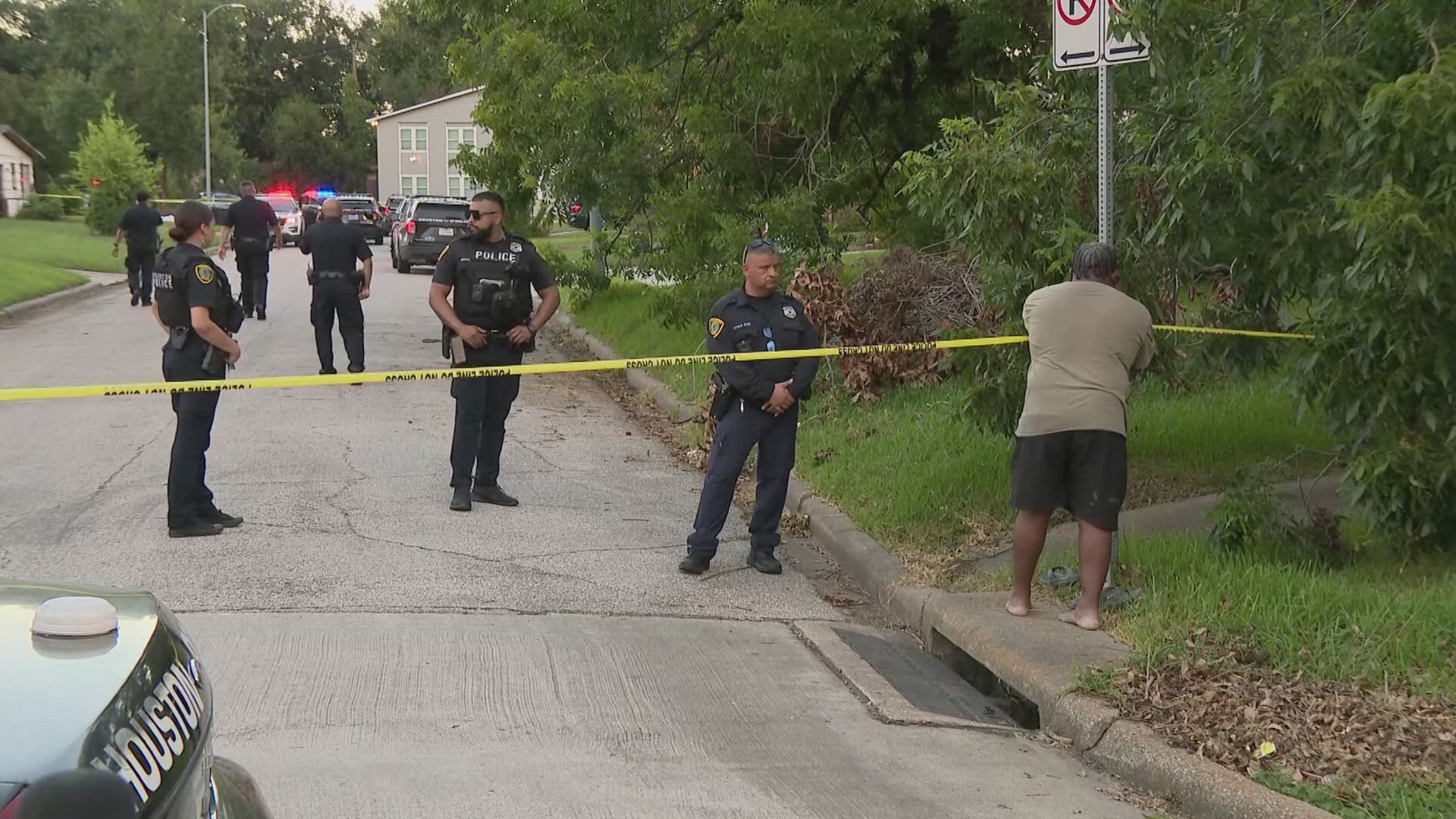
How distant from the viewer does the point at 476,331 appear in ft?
28.6

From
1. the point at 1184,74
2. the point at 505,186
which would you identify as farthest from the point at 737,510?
the point at 505,186

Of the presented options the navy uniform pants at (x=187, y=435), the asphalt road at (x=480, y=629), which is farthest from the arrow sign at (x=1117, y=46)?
the navy uniform pants at (x=187, y=435)

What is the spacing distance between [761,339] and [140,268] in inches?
627

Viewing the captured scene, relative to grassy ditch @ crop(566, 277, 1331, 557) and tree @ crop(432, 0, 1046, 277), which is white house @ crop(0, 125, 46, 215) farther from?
grassy ditch @ crop(566, 277, 1331, 557)

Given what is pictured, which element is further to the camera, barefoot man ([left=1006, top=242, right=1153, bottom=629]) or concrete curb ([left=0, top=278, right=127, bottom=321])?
concrete curb ([left=0, top=278, right=127, bottom=321])

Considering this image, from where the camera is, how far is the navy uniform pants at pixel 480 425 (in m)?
8.79

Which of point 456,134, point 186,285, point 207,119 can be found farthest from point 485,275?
point 456,134

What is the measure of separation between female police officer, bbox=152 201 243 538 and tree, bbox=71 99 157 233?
35303mm

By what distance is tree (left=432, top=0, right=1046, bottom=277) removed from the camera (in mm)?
12117

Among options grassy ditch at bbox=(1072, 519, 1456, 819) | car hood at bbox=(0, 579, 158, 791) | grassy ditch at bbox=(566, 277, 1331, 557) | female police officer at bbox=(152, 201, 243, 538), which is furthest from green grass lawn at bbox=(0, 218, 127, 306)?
car hood at bbox=(0, 579, 158, 791)

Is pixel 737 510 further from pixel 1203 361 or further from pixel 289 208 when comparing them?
pixel 289 208

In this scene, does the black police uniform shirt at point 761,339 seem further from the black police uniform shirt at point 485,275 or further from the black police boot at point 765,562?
the black police uniform shirt at point 485,275

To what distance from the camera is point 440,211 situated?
3108 centimetres

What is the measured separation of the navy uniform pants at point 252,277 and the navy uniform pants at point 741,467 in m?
12.8
